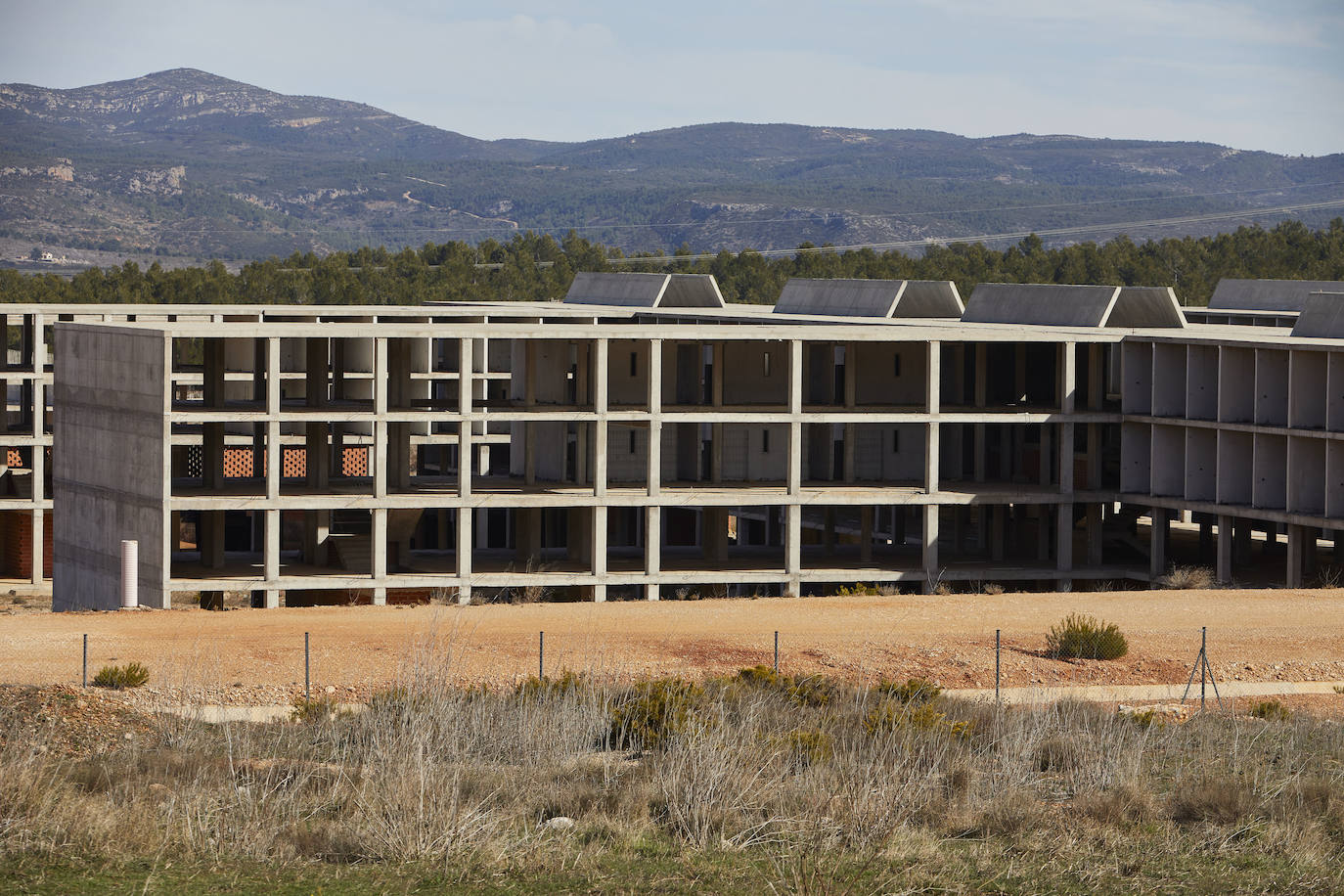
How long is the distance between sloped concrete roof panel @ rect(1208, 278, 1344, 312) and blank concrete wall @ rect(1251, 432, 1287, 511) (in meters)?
42.3

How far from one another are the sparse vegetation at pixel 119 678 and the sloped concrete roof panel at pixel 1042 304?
34.9 metres

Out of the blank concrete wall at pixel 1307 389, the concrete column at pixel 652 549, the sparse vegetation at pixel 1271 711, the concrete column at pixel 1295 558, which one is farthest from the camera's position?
the concrete column at pixel 652 549

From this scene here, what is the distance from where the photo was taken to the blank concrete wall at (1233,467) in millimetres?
48469

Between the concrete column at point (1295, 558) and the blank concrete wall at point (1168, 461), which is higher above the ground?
the blank concrete wall at point (1168, 461)

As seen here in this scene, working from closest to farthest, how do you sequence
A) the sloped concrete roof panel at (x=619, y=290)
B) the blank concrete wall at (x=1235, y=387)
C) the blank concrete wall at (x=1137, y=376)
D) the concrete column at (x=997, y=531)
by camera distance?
1. the blank concrete wall at (x=1235, y=387)
2. the blank concrete wall at (x=1137, y=376)
3. the concrete column at (x=997, y=531)
4. the sloped concrete roof panel at (x=619, y=290)

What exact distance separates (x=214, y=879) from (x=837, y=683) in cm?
1331

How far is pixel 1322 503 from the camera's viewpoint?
46344 mm

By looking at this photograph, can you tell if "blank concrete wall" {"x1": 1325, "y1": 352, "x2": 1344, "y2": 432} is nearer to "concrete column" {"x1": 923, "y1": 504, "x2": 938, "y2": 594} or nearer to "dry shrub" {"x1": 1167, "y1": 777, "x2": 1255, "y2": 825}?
"concrete column" {"x1": 923, "y1": 504, "x2": 938, "y2": 594}

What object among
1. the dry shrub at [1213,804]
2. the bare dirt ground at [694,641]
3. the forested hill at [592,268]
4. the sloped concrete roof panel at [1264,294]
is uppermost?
the forested hill at [592,268]

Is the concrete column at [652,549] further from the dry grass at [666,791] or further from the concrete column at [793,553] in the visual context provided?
the dry grass at [666,791]

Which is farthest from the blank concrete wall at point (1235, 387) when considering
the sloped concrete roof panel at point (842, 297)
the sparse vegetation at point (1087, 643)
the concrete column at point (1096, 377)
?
the sloped concrete roof panel at point (842, 297)

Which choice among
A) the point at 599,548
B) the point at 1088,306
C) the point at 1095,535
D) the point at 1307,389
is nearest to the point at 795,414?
the point at 599,548

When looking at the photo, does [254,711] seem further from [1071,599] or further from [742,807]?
[1071,599]

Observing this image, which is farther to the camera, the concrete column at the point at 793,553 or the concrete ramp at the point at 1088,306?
the concrete ramp at the point at 1088,306
